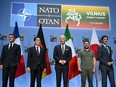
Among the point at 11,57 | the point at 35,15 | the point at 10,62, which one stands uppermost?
the point at 35,15

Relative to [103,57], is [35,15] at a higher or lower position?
higher

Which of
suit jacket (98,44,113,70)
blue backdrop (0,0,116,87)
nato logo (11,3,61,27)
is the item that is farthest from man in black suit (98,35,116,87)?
nato logo (11,3,61,27)

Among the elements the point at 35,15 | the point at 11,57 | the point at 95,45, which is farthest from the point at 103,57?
the point at 35,15

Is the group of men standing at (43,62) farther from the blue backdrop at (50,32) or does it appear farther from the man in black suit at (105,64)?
the blue backdrop at (50,32)

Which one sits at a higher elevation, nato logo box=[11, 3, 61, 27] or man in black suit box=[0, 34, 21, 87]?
nato logo box=[11, 3, 61, 27]

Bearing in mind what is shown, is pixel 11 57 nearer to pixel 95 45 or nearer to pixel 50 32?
pixel 50 32

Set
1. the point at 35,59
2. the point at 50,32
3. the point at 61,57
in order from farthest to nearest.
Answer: the point at 50,32, the point at 61,57, the point at 35,59

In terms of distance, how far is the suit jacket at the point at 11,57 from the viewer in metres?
4.94

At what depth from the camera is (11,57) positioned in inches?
196

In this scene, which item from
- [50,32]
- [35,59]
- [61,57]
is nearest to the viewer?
[35,59]

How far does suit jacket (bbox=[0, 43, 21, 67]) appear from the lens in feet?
16.2

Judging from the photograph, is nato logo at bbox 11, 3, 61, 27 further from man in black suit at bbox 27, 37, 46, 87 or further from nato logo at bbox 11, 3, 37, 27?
man in black suit at bbox 27, 37, 46, 87

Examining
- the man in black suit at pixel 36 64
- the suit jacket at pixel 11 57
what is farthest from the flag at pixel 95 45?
the suit jacket at pixel 11 57

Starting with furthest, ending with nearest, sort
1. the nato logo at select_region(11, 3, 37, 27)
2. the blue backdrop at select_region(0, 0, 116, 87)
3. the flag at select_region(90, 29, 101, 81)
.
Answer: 1. the nato logo at select_region(11, 3, 37, 27)
2. the blue backdrop at select_region(0, 0, 116, 87)
3. the flag at select_region(90, 29, 101, 81)
